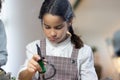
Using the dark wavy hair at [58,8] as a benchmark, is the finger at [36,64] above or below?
below

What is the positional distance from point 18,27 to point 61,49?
0.64 metres

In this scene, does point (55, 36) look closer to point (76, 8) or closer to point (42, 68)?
point (42, 68)

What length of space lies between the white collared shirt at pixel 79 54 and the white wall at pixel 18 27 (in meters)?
0.56

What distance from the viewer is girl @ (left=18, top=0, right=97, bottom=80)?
0.79 meters

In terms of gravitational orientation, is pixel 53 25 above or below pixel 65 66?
above

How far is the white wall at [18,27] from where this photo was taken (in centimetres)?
144

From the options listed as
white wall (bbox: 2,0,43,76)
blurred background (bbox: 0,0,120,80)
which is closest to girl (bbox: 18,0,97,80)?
white wall (bbox: 2,0,43,76)

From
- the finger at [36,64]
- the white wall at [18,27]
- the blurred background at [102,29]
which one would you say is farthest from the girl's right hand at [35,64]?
the blurred background at [102,29]

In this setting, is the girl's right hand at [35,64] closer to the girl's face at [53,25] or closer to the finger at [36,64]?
the finger at [36,64]

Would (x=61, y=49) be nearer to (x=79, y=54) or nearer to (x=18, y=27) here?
(x=79, y=54)

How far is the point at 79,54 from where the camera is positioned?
0.86m

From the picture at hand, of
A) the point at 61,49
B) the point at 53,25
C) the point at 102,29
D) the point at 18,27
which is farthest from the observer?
the point at 102,29

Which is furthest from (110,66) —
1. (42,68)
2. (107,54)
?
(42,68)

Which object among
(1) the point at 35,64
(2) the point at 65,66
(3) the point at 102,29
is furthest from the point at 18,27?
(1) the point at 35,64
